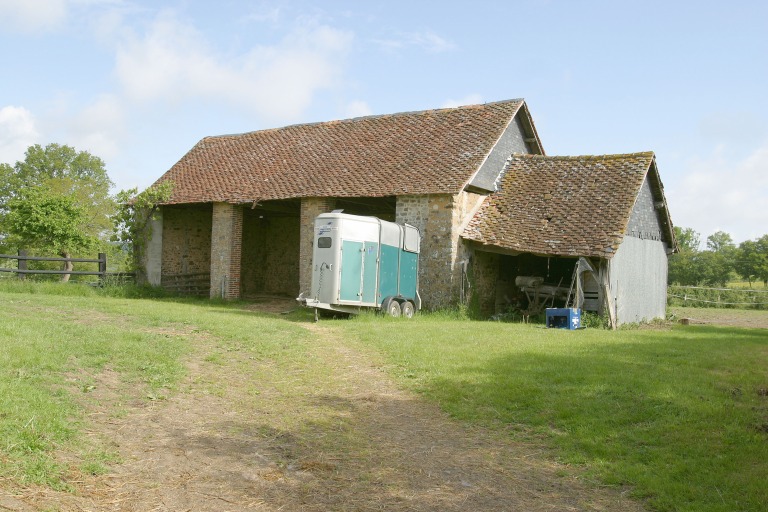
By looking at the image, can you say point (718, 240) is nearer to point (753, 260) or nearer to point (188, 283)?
point (753, 260)

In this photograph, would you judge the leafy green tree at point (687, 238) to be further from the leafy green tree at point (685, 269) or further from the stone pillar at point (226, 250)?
the stone pillar at point (226, 250)

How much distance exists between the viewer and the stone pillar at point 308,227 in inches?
795

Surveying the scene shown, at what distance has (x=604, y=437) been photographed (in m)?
6.80

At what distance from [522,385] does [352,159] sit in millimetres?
14379

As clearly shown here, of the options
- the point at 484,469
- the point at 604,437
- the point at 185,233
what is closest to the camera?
the point at 484,469

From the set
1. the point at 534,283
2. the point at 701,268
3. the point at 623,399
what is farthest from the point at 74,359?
the point at 701,268

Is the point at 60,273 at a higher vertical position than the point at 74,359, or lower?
higher

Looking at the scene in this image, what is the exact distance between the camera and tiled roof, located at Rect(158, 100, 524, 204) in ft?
64.6

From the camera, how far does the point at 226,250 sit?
22.3 m

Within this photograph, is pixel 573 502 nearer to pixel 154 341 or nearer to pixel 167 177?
pixel 154 341

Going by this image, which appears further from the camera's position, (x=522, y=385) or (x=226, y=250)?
(x=226, y=250)

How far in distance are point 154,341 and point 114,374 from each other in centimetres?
206

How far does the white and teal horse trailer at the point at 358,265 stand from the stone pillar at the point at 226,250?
20.5 ft

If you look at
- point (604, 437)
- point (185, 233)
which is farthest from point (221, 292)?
point (604, 437)
